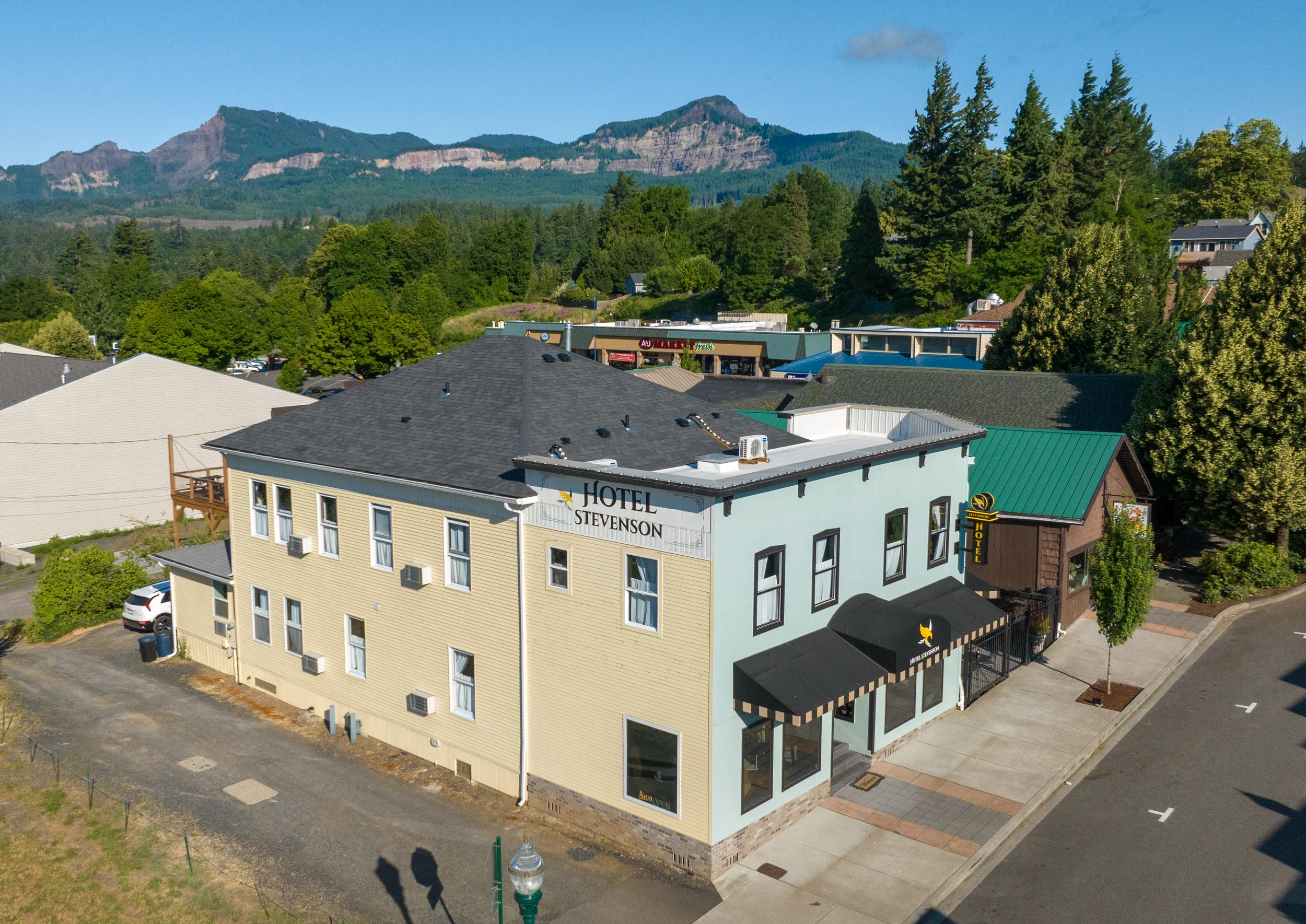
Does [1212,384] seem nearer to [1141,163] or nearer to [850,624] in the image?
[850,624]

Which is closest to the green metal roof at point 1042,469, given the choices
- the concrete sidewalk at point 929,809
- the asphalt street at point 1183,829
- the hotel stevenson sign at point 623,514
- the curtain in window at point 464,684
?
the concrete sidewalk at point 929,809

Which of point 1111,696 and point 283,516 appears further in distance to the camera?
point 283,516

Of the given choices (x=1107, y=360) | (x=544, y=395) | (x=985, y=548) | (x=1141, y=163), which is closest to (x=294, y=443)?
(x=544, y=395)

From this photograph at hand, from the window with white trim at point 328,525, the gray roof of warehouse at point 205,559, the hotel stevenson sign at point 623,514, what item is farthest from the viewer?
the gray roof of warehouse at point 205,559

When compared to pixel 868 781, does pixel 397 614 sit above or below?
above

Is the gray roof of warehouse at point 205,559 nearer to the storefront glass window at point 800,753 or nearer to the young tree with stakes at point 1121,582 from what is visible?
the storefront glass window at point 800,753

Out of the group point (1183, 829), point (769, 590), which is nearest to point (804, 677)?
point (769, 590)

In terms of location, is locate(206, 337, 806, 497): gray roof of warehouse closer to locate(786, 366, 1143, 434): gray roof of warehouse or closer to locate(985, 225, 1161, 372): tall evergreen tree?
locate(786, 366, 1143, 434): gray roof of warehouse

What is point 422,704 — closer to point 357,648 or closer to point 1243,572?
point 357,648
